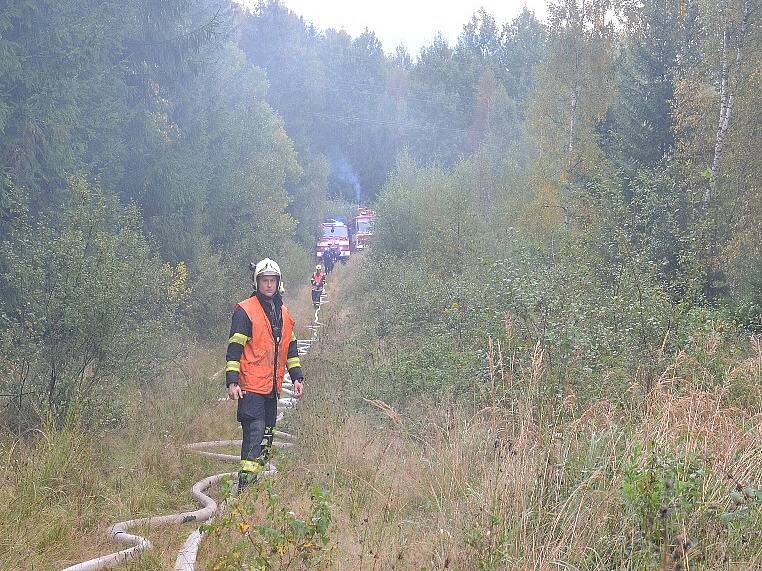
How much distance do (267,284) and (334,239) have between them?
39230mm

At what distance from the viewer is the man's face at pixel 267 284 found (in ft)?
22.0

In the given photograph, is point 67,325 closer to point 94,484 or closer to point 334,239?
point 94,484

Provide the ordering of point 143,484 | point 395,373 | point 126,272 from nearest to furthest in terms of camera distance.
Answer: point 143,484 < point 126,272 < point 395,373

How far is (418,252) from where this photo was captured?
26.7 m

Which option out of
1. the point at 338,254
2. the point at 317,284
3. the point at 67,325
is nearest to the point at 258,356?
the point at 67,325

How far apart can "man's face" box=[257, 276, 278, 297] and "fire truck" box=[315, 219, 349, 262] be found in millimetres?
35136

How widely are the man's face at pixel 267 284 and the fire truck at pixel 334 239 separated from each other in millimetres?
35136

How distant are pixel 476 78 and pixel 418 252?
32.4m

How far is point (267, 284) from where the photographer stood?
6723mm

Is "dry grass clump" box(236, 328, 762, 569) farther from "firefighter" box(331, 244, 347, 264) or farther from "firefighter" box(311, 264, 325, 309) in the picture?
"firefighter" box(331, 244, 347, 264)

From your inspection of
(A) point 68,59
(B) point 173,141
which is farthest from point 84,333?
(B) point 173,141

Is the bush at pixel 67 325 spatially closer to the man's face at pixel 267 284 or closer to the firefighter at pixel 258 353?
the firefighter at pixel 258 353

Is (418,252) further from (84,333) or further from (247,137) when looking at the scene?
(84,333)

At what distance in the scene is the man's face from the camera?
671 centimetres
